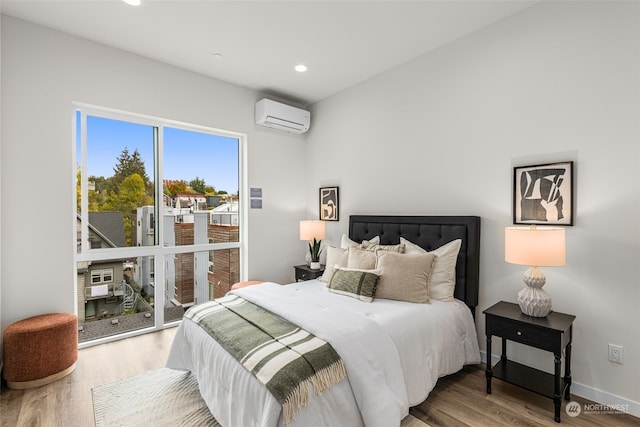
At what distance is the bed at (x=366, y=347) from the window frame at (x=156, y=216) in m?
1.33

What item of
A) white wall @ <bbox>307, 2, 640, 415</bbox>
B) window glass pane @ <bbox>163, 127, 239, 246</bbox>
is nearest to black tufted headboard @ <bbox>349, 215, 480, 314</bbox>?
white wall @ <bbox>307, 2, 640, 415</bbox>

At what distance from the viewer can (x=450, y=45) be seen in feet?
Answer: 9.53

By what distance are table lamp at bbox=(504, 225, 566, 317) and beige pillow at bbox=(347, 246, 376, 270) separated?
105 centimetres

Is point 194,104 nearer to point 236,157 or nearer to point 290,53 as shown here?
point 236,157

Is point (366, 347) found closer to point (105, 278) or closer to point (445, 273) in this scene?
point (445, 273)

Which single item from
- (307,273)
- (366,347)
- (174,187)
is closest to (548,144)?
(366,347)

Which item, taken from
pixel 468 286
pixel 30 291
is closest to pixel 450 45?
pixel 468 286

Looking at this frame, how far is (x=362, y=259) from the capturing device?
280cm

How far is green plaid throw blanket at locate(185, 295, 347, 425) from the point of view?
1.47 metres

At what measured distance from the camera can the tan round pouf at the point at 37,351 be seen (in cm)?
229

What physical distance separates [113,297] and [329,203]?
2.66m

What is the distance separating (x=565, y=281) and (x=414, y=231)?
122cm

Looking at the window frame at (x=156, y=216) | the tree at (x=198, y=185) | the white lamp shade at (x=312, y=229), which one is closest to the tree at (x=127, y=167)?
the window frame at (x=156, y=216)

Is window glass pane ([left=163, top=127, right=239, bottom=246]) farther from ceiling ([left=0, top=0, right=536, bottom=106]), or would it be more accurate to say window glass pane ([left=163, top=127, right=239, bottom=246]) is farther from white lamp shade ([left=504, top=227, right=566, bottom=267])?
white lamp shade ([left=504, top=227, right=566, bottom=267])
